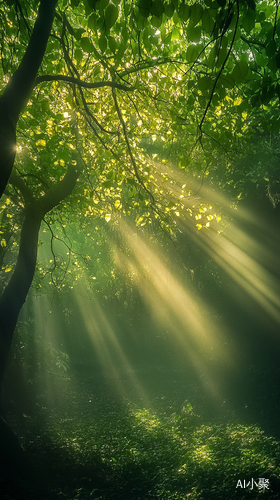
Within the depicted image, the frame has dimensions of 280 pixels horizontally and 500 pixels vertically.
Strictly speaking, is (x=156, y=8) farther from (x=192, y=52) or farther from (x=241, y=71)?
(x=241, y=71)

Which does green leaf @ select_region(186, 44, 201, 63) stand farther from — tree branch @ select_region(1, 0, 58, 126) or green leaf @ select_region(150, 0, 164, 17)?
tree branch @ select_region(1, 0, 58, 126)

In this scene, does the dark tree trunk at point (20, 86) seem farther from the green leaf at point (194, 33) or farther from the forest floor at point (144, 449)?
the forest floor at point (144, 449)

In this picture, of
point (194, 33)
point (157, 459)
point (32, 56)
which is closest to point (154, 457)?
point (157, 459)

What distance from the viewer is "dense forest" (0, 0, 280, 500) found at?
113 inches

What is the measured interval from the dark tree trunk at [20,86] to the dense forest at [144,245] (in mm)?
20

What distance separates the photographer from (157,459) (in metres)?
6.15

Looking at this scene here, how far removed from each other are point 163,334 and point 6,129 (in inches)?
658

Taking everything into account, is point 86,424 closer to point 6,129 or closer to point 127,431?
point 127,431

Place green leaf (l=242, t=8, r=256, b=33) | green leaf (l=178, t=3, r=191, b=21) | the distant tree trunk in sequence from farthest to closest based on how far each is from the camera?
the distant tree trunk → green leaf (l=178, t=3, r=191, b=21) → green leaf (l=242, t=8, r=256, b=33)

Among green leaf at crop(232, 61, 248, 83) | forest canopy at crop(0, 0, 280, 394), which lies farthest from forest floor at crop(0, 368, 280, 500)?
green leaf at crop(232, 61, 248, 83)

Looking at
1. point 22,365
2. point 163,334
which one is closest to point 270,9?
point 22,365

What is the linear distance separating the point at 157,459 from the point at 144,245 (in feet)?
37.6

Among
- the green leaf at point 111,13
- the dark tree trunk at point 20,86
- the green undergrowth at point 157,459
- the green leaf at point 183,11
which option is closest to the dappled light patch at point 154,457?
the green undergrowth at point 157,459

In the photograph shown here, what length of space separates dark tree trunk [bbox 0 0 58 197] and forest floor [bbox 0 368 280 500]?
5183 millimetres
